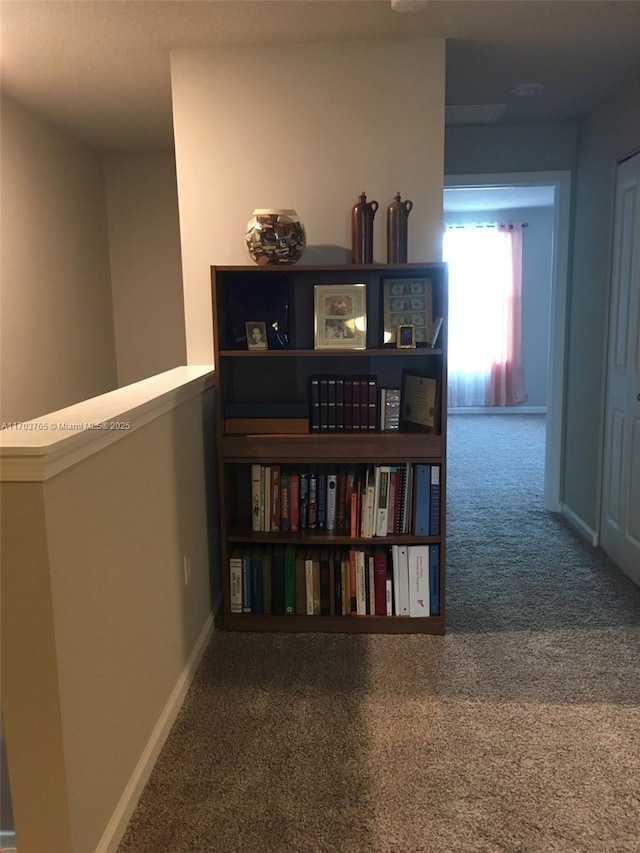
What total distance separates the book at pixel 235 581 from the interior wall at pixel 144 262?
2120mm

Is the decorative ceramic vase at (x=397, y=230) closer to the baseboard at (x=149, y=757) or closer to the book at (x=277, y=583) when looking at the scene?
the book at (x=277, y=583)

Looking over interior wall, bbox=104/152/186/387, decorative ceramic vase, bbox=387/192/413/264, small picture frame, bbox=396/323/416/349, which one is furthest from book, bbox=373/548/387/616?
interior wall, bbox=104/152/186/387

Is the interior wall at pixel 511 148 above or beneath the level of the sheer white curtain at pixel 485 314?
above

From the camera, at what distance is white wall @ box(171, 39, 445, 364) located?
2.72 m

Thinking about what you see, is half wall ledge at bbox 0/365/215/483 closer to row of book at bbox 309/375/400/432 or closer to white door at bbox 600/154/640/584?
row of book at bbox 309/375/400/432

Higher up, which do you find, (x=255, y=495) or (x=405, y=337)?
(x=405, y=337)

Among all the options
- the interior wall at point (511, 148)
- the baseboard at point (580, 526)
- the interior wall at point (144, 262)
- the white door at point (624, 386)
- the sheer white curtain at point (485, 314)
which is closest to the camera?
the white door at point (624, 386)

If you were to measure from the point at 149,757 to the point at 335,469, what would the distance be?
1.32 meters

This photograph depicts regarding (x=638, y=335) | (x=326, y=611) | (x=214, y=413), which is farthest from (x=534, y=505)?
(x=214, y=413)

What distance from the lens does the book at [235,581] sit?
278 centimetres

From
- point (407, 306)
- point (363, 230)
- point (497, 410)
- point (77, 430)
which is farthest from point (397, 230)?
point (497, 410)

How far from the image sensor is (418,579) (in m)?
2.73

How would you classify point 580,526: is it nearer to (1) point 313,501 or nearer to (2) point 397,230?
(1) point 313,501

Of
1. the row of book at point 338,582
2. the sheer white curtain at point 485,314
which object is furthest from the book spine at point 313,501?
the sheer white curtain at point 485,314
